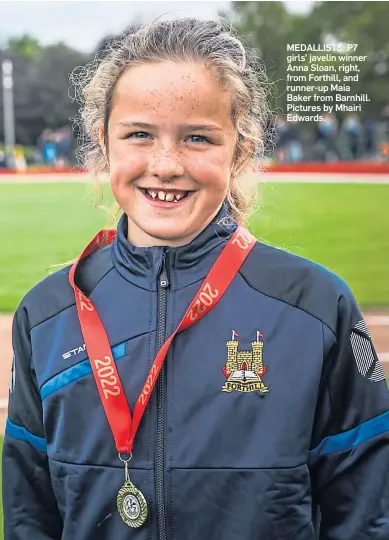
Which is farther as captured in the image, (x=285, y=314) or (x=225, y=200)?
(x=225, y=200)

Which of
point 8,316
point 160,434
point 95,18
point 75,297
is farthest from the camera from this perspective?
point 8,316

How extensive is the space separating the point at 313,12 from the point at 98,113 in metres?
0.98

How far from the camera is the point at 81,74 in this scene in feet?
5.88

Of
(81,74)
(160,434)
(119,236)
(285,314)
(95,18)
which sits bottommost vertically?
(160,434)

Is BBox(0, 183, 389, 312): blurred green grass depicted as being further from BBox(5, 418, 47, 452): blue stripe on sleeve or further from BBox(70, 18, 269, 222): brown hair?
BBox(5, 418, 47, 452): blue stripe on sleeve

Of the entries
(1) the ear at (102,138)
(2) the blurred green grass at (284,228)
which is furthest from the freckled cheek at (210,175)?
(2) the blurred green grass at (284,228)

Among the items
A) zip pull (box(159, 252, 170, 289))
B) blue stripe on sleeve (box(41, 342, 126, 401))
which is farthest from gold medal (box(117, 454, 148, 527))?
zip pull (box(159, 252, 170, 289))

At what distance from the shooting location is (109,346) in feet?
4.29

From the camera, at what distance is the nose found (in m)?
1.26

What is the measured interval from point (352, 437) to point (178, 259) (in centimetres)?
48

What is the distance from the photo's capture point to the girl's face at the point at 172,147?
1.28 metres

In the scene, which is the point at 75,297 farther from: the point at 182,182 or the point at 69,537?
the point at 69,537

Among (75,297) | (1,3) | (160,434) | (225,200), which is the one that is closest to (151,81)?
(225,200)

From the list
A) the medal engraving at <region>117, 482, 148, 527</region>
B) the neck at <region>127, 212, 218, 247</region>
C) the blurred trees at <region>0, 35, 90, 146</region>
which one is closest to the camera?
the medal engraving at <region>117, 482, 148, 527</region>
